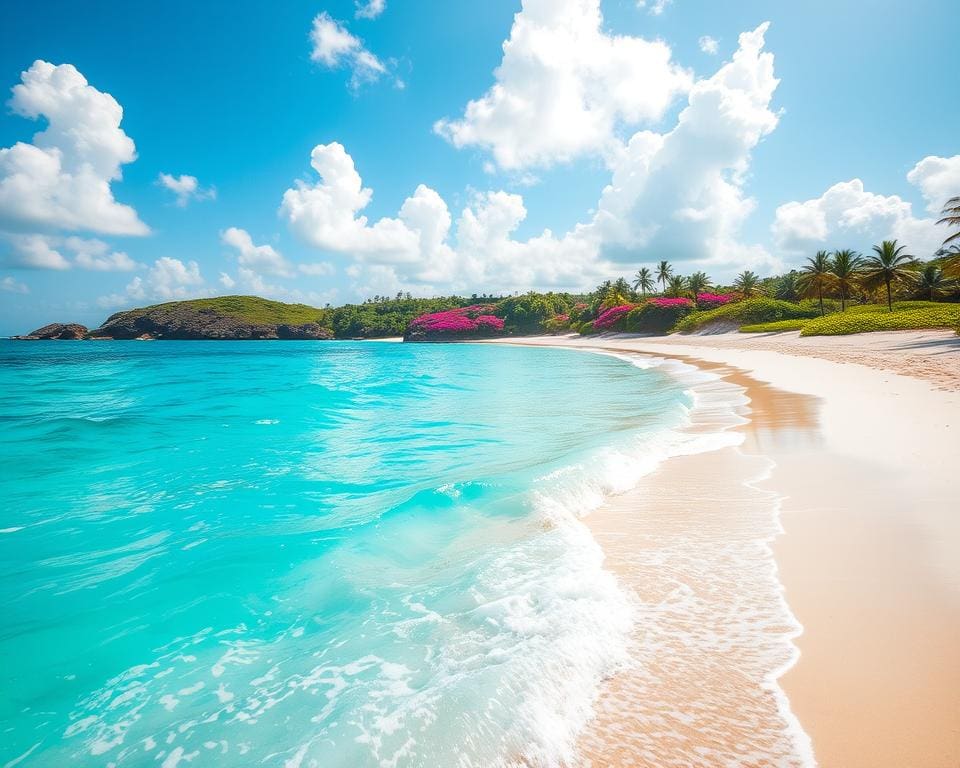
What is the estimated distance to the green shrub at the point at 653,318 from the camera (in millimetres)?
60000

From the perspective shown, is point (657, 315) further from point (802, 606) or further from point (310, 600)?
point (310, 600)

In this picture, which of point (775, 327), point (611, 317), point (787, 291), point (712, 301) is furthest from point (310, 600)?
point (787, 291)

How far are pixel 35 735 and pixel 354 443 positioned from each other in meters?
8.67

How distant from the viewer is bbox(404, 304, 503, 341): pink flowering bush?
95.0 meters

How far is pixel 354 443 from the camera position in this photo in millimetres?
11727

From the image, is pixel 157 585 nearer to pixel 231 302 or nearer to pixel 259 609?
pixel 259 609

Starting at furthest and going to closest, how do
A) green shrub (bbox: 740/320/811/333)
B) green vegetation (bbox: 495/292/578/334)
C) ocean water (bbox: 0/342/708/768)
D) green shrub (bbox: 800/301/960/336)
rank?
green vegetation (bbox: 495/292/578/334)
green shrub (bbox: 740/320/811/333)
green shrub (bbox: 800/301/960/336)
ocean water (bbox: 0/342/708/768)

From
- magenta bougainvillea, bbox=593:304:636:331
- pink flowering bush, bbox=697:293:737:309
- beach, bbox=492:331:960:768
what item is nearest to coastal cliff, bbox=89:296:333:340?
magenta bougainvillea, bbox=593:304:636:331

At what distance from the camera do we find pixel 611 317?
68.4 m

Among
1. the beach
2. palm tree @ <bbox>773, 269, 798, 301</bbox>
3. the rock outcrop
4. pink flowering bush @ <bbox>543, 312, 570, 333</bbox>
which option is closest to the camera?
the beach

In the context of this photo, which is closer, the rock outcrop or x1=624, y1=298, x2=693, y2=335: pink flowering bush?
x1=624, y1=298, x2=693, y2=335: pink flowering bush

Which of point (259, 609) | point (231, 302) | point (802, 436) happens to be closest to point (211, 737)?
point (259, 609)

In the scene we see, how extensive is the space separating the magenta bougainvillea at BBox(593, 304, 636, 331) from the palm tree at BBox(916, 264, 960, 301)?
102ft

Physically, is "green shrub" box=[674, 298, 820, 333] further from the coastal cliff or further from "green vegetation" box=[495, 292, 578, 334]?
the coastal cliff
